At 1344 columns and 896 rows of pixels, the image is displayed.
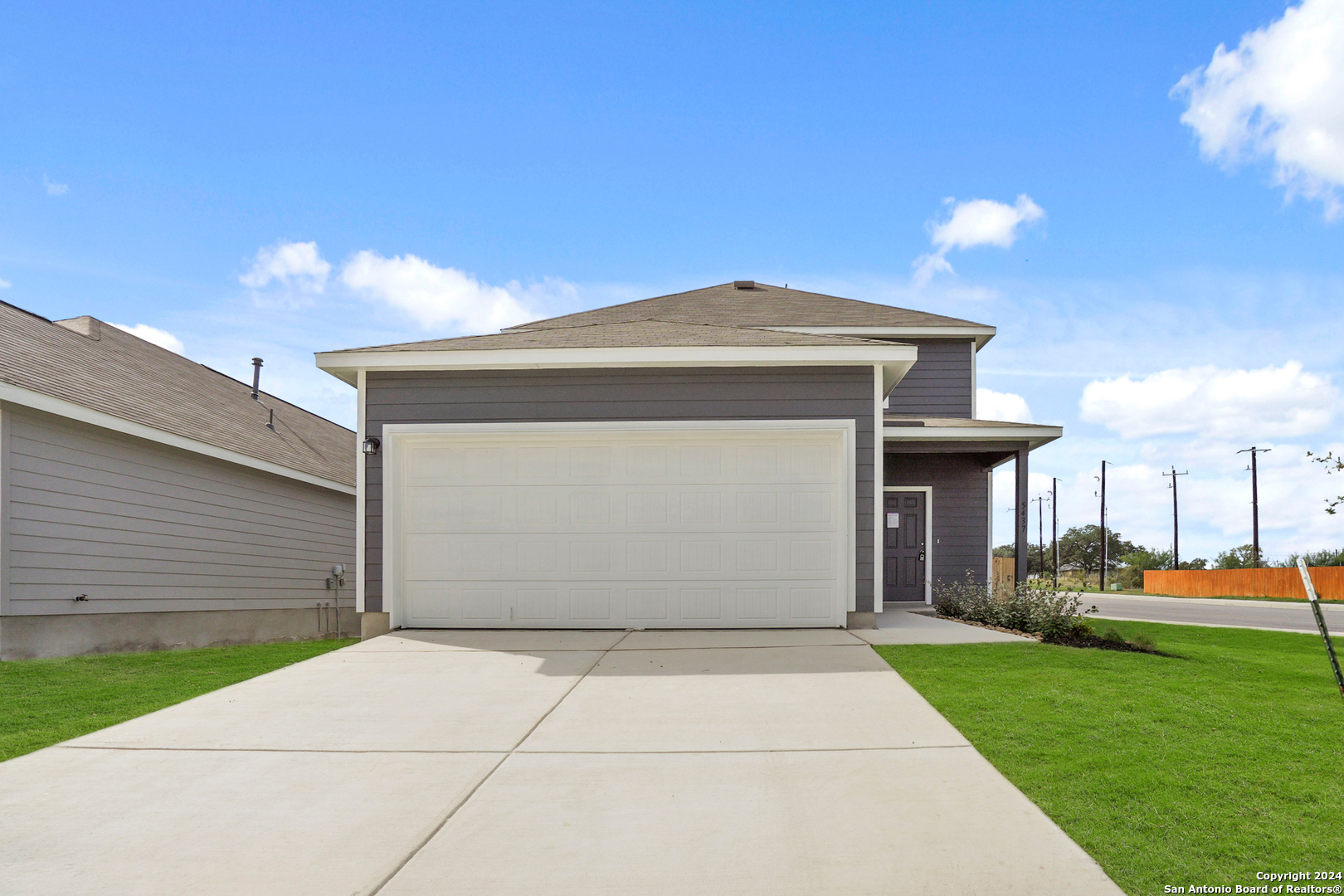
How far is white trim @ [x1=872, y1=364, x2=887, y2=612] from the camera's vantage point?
28.8ft

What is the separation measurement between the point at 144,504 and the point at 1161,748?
1179 centimetres

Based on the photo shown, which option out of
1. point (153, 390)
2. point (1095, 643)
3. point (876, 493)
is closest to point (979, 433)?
point (876, 493)

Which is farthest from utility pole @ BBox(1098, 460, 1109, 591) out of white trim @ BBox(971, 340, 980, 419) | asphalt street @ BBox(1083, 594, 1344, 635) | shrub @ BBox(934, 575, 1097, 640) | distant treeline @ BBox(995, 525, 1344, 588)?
shrub @ BBox(934, 575, 1097, 640)

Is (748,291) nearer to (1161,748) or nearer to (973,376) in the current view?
(973,376)

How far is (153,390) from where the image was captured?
1230 centimetres

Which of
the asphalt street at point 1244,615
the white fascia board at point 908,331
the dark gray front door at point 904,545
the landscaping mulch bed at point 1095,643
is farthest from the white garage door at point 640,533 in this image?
the asphalt street at point 1244,615

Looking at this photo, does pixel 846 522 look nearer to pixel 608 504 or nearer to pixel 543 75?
pixel 608 504

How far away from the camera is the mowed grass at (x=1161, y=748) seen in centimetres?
332

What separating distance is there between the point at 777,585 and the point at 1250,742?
15.5 feet

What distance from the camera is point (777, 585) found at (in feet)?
28.8

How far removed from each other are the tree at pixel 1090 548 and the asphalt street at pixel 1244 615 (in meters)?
37.9

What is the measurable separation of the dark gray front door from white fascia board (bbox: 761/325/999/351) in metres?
2.94

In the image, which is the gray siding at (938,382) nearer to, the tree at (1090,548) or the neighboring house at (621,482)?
the neighboring house at (621,482)

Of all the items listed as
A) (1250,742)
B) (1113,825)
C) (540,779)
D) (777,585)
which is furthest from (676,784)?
(777,585)
